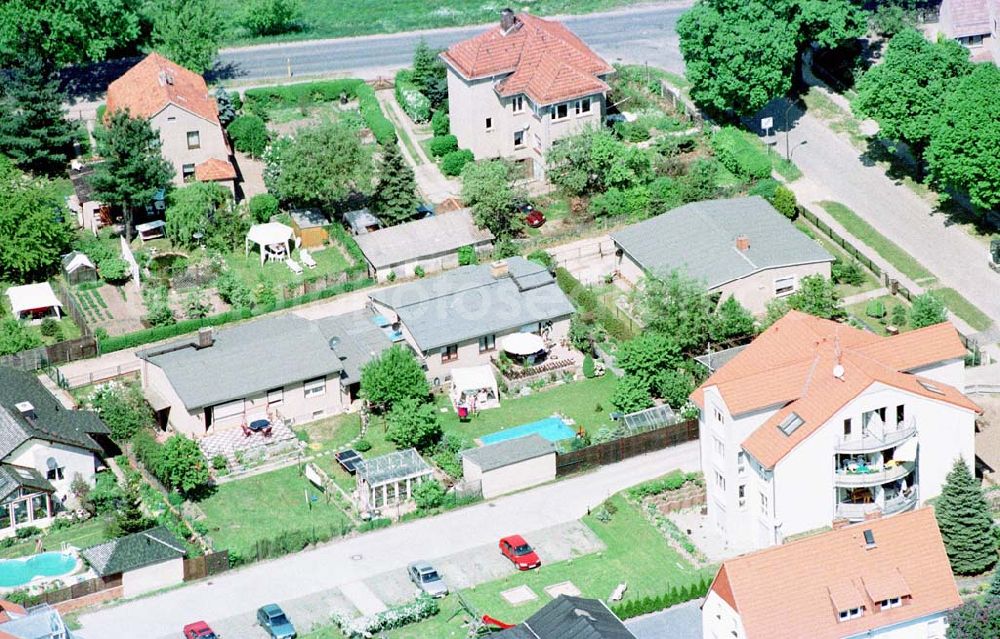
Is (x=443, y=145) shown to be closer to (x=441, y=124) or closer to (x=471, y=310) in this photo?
(x=441, y=124)

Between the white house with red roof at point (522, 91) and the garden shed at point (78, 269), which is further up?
the white house with red roof at point (522, 91)

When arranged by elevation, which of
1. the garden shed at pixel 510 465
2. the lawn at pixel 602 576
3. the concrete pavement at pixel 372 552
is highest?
the garden shed at pixel 510 465

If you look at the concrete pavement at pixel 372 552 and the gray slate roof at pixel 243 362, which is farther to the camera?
the gray slate roof at pixel 243 362

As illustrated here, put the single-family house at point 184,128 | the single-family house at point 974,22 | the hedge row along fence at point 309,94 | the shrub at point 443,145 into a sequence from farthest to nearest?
the single-family house at point 974,22
the hedge row along fence at point 309,94
the shrub at point 443,145
the single-family house at point 184,128

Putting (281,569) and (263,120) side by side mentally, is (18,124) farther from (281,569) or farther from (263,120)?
(281,569)

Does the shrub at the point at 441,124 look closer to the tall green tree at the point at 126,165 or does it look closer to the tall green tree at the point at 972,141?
the tall green tree at the point at 126,165

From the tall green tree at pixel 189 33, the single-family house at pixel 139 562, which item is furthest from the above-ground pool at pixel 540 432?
the tall green tree at pixel 189 33

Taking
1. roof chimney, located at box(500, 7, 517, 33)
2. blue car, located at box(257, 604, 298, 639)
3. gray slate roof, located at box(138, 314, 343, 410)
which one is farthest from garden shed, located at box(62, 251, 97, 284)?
blue car, located at box(257, 604, 298, 639)

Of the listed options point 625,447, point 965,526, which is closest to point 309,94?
point 625,447
